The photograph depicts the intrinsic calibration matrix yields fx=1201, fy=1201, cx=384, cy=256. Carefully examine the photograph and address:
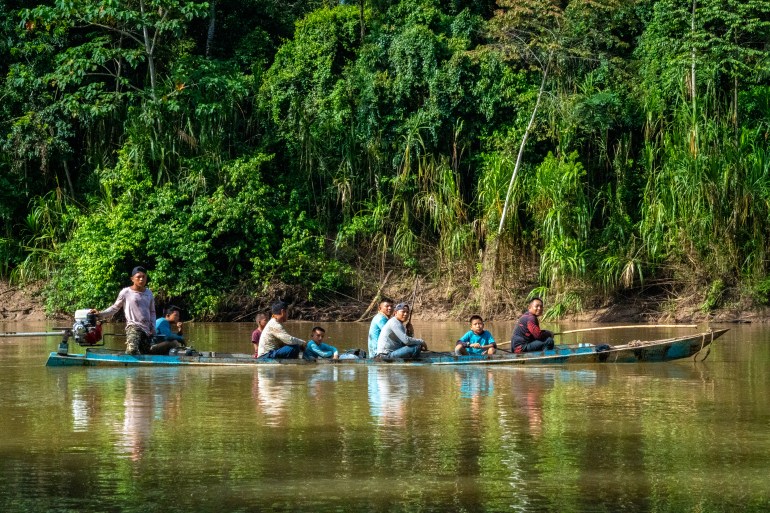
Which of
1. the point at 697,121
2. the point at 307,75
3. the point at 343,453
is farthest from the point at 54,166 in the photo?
the point at 343,453

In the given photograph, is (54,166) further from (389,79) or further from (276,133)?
(389,79)

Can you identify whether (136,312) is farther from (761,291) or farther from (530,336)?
(761,291)

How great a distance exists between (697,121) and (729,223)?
2.62 metres

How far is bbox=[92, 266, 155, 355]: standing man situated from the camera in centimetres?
1609

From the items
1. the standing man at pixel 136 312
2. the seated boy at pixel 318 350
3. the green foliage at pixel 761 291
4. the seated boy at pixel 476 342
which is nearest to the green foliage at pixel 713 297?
the green foliage at pixel 761 291

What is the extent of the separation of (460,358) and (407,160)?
11959mm

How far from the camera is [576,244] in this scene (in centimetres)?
2505

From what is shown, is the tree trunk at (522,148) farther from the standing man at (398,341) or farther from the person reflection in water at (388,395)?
the person reflection in water at (388,395)

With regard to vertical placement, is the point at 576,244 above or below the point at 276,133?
below

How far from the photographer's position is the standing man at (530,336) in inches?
652

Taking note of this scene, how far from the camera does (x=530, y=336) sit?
658 inches

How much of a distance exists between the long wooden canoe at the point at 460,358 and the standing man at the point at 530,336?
17.2 inches

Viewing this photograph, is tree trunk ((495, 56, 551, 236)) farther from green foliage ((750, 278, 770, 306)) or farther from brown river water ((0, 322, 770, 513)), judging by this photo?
brown river water ((0, 322, 770, 513))

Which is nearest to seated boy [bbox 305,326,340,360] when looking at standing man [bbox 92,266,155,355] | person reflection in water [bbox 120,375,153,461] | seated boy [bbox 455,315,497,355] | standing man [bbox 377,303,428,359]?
standing man [bbox 377,303,428,359]
